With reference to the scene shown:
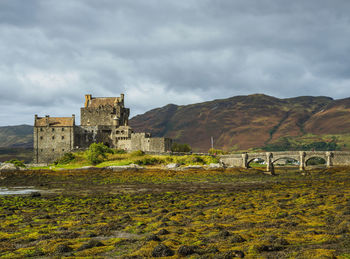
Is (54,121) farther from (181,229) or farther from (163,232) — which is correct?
(163,232)

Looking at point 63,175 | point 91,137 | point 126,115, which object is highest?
point 126,115

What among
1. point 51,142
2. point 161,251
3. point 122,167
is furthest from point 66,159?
point 161,251

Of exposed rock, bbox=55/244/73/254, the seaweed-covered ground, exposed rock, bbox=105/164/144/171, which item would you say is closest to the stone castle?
exposed rock, bbox=105/164/144/171

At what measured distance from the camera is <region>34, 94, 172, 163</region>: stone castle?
9038cm

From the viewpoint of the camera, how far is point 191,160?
3051 inches

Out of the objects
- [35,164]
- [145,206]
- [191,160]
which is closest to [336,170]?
[191,160]

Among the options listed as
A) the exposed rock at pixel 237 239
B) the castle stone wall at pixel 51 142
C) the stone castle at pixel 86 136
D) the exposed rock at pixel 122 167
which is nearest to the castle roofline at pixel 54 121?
the stone castle at pixel 86 136

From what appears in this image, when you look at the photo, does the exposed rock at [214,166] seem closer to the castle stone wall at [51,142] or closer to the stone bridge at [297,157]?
the stone bridge at [297,157]

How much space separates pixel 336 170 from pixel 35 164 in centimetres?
7094

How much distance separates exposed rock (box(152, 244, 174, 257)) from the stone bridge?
6607cm

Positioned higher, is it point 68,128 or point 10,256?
point 68,128

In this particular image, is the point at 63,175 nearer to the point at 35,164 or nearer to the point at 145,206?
the point at 35,164

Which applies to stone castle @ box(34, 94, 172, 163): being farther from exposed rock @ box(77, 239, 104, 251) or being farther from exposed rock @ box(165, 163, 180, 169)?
exposed rock @ box(77, 239, 104, 251)

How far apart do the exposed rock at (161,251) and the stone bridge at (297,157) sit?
217 feet
